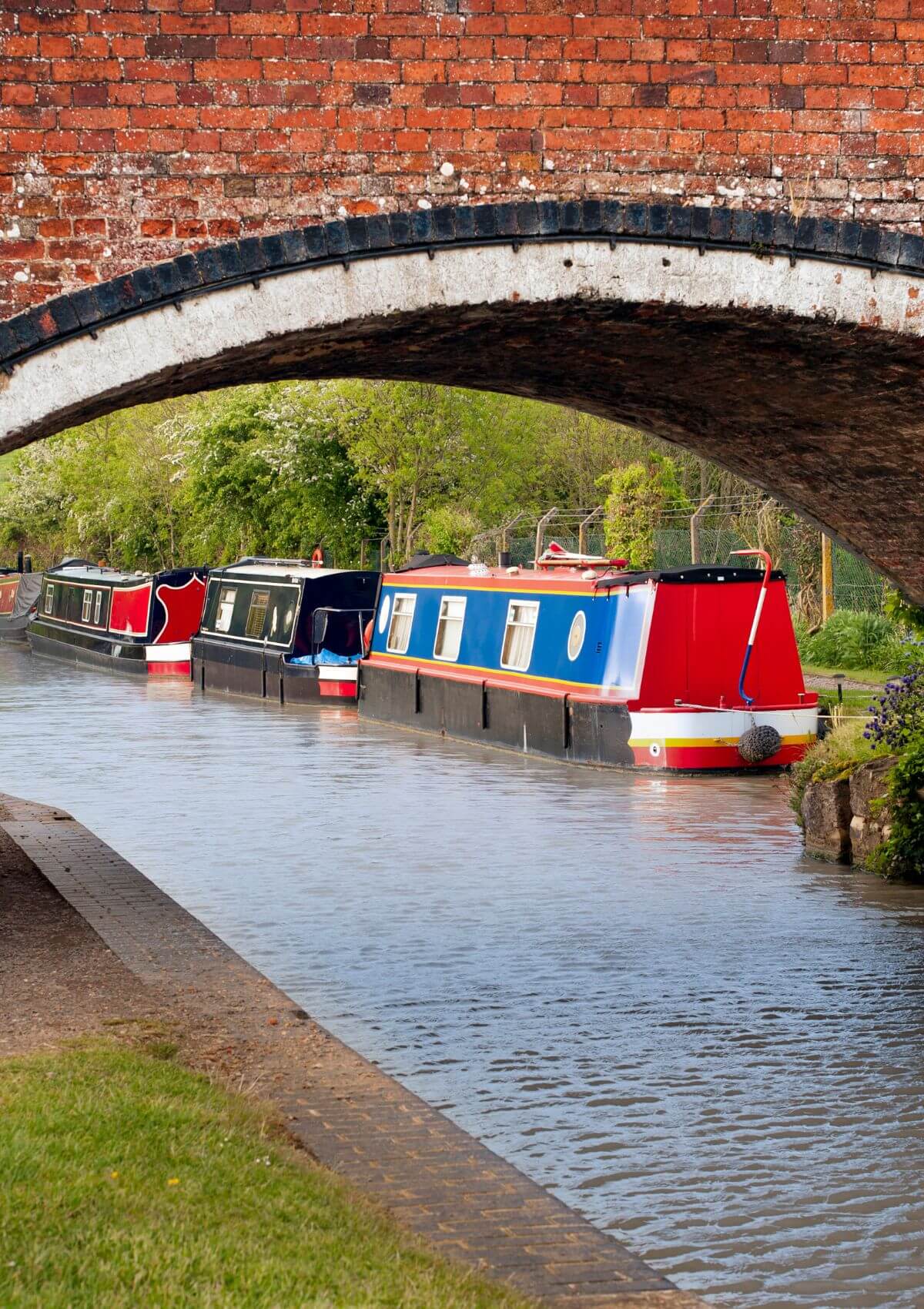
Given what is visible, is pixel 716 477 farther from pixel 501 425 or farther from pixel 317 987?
pixel 317 987

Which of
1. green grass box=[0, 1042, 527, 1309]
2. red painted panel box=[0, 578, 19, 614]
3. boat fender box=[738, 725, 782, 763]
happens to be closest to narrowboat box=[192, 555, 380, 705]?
boat fender box=[738, 725, 782, 763]

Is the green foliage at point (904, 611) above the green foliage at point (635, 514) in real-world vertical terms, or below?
below

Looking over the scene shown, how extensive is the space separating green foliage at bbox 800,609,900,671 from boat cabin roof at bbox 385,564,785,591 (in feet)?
13.4

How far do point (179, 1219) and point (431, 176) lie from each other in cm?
411

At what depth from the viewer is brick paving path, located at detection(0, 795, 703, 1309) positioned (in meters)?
4.20

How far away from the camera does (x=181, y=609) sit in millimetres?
27219

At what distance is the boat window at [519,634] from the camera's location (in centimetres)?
1623

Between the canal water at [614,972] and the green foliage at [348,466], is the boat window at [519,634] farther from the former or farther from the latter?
the green foliage at [348,466]

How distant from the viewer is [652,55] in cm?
Answer: 684

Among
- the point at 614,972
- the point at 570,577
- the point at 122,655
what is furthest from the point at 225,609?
the point at 614,972

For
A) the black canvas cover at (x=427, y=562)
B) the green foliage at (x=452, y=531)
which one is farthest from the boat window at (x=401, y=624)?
the green foliage at (x=452, y=531)

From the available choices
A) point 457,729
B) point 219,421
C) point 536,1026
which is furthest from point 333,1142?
point 219,421

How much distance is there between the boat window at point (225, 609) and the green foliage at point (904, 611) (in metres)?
14.2

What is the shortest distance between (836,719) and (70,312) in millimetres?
8142
